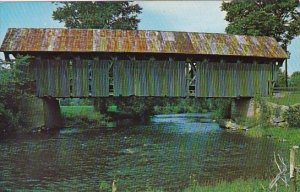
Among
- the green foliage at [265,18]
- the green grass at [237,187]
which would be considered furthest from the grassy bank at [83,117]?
the green foliage at [265,18]

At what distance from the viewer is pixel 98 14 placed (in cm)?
380

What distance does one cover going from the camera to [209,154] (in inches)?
166

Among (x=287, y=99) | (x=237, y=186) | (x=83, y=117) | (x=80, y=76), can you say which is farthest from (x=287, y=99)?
(x=80, y=76)

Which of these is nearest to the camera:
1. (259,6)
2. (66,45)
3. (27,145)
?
(259,6)

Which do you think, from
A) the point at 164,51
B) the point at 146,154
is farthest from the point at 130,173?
the point at 164,51

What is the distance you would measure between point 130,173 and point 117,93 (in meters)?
1.71

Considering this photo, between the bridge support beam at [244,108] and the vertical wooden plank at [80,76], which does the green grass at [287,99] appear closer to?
the bridge support beam at [244,108]

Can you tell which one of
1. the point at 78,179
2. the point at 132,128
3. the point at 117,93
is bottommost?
the point at 78,179

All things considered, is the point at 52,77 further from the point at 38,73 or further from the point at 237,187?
the point at 237,187

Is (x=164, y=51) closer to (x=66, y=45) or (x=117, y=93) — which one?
(x=117, y=93)

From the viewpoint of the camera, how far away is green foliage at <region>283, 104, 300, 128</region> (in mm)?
4198

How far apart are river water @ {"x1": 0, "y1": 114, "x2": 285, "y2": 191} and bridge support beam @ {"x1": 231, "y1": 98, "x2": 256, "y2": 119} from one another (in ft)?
1.00

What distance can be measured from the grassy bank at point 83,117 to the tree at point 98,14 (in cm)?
78

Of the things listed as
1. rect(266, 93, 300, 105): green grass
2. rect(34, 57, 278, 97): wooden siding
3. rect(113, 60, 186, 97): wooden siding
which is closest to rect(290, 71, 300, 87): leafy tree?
rect(266, 93, 300, 105): green grass
